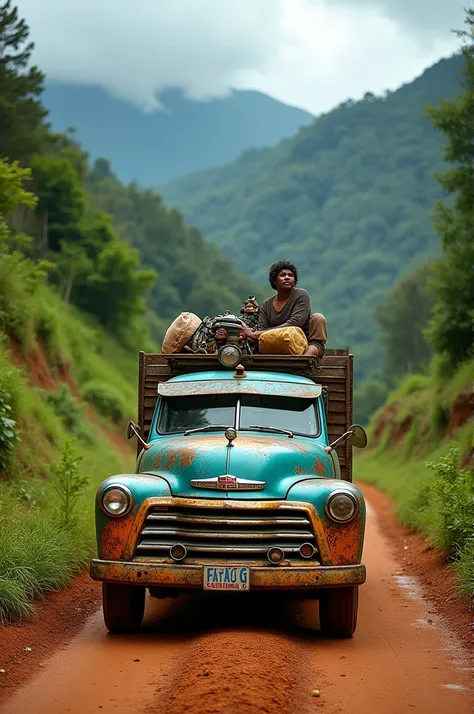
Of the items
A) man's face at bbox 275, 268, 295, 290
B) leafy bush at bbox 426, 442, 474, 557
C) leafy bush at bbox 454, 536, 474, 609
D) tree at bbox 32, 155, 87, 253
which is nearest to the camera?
leafy bush at bbox 454, 536, 474, 609

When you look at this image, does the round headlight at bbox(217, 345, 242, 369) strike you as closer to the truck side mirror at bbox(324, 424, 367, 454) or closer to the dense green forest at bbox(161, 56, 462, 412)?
the truck side mirror at bbox(324, 424, 367, 454)

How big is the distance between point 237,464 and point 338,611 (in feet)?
4.76

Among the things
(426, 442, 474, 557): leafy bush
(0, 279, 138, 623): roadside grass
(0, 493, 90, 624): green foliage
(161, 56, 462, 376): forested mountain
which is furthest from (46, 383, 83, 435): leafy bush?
(161, 56, 462, 376): forested mountain

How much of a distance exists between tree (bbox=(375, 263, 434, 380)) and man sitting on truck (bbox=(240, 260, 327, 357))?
5383 cm

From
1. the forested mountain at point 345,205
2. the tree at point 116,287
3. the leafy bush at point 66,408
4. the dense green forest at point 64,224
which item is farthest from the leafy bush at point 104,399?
the forested mountain at point 345,205

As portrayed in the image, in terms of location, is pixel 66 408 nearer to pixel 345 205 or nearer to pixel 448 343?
pixel 448 343

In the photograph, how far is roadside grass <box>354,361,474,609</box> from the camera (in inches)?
424

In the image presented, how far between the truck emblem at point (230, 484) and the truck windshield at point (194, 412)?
48.2 inches

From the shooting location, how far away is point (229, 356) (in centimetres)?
895

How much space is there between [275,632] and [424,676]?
1.46m

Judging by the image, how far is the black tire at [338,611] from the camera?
7.49m

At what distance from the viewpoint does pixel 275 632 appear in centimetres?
755

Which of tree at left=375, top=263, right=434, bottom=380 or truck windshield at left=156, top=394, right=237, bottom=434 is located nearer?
truck windshield at left=156, top=394, right=237, bottom=434

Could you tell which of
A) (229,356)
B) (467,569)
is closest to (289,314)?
(229,356)
